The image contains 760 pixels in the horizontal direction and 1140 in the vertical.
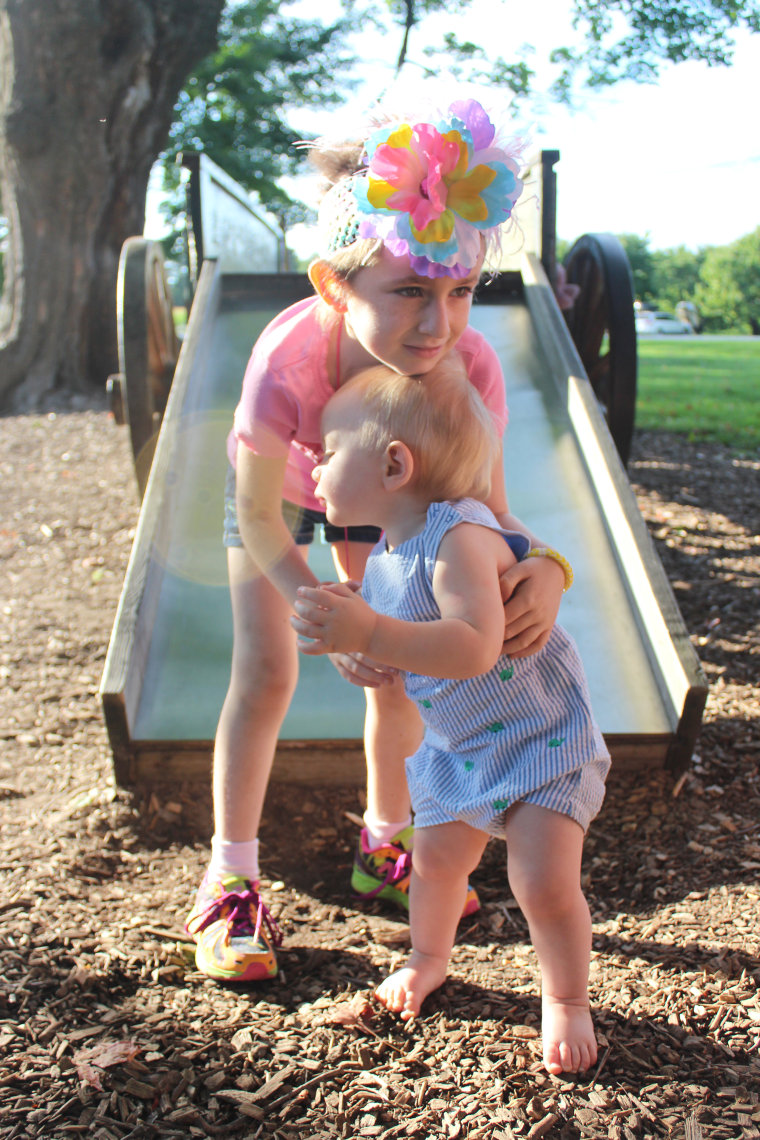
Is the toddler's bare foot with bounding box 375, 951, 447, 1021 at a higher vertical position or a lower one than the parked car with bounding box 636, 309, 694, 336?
higher

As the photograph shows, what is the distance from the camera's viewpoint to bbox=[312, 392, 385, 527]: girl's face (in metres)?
1.55

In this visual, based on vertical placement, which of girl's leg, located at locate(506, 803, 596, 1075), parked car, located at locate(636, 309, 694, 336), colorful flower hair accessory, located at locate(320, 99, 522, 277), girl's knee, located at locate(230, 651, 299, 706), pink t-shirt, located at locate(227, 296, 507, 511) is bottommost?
parked car, located at locate(636, 309, 694, 336)

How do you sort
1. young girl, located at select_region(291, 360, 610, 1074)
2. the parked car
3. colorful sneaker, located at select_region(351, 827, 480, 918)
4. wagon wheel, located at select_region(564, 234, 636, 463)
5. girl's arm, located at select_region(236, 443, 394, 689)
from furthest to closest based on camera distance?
1. the parked car
2. wagon wheel, located at select_region(564, 234, 636, 463)
3. colorful sneaker, located at select_region(351, 827, 480, 918)
4. girl's arm, located at select_region(236, 443, 394, 689)
5. young girl, located at select_region(291, 360, 610, 1074)

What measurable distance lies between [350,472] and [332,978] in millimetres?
1058

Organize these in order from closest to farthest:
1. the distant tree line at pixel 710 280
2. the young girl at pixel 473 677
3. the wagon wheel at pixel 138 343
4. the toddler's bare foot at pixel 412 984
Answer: the young girl at pixel 473 677, the toddler's bare foot at pixel 412 984, the wagon wheel at pixel 138 343, the distant tree line at pixel 710 280

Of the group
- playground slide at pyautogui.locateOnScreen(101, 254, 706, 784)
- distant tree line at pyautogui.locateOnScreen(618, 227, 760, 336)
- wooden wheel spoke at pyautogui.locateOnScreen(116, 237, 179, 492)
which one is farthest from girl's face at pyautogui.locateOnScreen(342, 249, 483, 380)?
distant tree line at pyautogui.locateOnScreen(618, 227, 760, 336)

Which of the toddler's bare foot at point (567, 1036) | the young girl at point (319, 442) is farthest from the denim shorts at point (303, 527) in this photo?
the toddler's bare foot at point (567, 1036)

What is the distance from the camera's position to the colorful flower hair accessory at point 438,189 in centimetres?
151

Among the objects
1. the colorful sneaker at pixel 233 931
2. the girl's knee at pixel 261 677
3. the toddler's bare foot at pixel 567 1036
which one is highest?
the girl's knee at pixel 261 677

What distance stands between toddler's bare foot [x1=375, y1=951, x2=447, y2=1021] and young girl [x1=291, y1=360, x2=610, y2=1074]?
22cm

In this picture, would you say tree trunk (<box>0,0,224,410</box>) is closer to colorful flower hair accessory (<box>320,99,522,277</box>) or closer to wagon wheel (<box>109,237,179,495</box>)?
wagon wheel (<box>109,237,179,495</box>)

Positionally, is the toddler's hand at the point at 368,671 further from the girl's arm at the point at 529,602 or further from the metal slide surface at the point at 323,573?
the metal slide surface at the point at 323,573

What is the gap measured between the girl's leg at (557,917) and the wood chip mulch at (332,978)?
5cm

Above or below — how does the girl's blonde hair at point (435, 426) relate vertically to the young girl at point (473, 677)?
above
